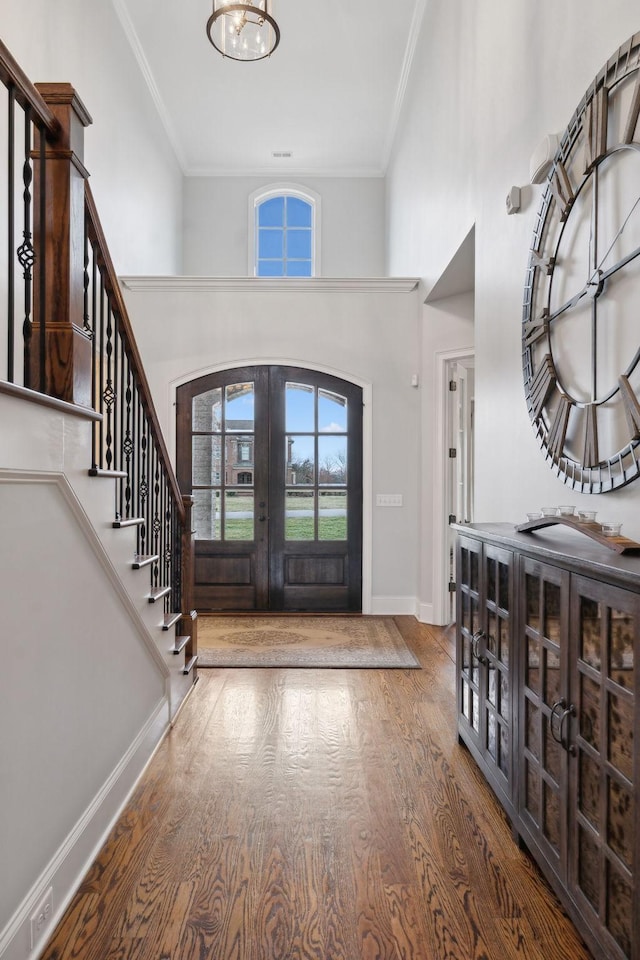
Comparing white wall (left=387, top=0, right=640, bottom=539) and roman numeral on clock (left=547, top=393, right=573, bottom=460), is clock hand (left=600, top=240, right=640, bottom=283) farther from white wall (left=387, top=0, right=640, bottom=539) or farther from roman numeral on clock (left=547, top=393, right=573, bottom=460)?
white wall (left=387, top=0, right=640, bottom=539)

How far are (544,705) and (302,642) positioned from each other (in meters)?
3.12

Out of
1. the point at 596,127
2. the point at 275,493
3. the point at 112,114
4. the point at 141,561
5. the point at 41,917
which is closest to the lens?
the point at 41,917

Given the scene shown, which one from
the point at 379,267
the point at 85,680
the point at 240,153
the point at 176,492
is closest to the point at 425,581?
the point at 176,492

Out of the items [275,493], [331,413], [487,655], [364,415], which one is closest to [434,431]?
[364,415]

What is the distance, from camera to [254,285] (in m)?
5.70

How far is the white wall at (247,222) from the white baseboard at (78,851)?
269 inches

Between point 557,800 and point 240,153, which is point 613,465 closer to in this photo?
point 557,800

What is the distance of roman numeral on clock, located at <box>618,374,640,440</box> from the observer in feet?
6.19

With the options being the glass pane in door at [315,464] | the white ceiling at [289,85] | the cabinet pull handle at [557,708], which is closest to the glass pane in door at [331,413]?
the glass pane in door at [315,464]

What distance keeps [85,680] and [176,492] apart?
168 cm

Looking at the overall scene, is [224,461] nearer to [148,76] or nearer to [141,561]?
[141,561]

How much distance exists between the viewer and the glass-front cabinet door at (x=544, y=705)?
174 cm

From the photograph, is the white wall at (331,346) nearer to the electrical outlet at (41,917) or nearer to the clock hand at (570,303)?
the clock hand at (570,303)

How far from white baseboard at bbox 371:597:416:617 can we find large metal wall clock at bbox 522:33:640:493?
3.30 meters
